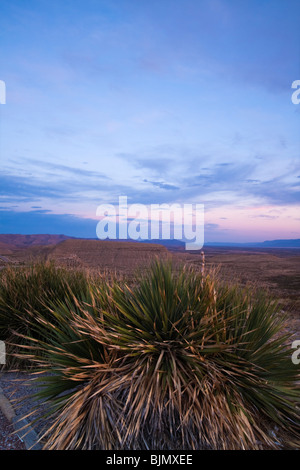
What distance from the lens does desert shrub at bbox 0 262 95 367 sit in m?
6.07

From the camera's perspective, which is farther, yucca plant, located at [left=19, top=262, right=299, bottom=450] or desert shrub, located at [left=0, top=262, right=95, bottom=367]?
desert shrub, located at [left=0, top=262, right=95, bottom=367]

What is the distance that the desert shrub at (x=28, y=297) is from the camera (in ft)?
19.9

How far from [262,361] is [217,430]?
3.49 ft

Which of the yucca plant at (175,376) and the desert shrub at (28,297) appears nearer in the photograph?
the yucca plant at (175,376)

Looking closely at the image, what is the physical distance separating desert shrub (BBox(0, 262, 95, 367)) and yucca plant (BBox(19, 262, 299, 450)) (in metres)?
2.13

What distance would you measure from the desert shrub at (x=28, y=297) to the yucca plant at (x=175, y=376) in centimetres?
213

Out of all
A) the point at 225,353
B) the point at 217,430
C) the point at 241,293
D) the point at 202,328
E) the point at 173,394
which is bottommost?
the point at 217,430

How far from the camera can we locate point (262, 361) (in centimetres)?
393

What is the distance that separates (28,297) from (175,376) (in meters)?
3.88

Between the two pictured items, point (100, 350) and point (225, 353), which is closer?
point (225, 353)

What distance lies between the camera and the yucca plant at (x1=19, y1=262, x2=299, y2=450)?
3270 millimetres

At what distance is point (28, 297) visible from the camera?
6246 mm
